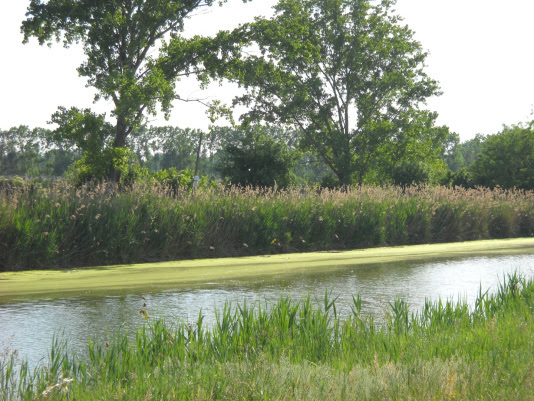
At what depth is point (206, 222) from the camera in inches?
540

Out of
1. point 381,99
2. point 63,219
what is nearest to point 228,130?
point 381,99

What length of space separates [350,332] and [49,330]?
10.4 ft

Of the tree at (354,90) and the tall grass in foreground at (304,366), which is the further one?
the tree at (354,90)

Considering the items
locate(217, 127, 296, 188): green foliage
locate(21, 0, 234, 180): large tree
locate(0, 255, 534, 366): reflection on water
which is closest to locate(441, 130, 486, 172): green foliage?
locate(217, 127, 296, 188): green foliage

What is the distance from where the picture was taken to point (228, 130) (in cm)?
13912

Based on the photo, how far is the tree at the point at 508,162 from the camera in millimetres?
31562

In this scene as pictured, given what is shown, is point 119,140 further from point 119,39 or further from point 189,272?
point 189,272

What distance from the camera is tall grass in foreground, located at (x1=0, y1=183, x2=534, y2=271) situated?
1128 centimetres

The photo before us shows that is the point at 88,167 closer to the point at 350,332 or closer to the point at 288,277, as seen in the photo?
the point at 288,277

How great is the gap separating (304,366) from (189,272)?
23.3 feet

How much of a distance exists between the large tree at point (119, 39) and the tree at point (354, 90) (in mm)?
13883

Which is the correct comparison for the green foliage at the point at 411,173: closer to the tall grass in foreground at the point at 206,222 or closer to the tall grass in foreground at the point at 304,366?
the tall grass in foreground at the point at 206,222

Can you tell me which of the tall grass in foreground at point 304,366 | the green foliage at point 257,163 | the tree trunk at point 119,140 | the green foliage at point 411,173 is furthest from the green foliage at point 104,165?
the green foliage at point 411,173

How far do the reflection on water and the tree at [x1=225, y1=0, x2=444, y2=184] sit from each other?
24887 millimetres
